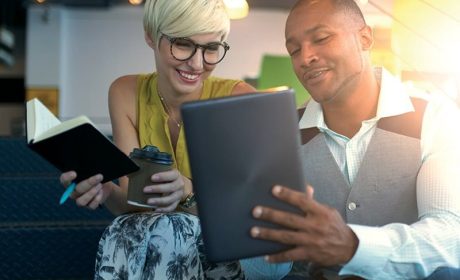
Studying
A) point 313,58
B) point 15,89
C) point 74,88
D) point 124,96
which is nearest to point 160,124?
point 124,96

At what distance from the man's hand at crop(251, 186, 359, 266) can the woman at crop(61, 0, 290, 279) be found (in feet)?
1.56

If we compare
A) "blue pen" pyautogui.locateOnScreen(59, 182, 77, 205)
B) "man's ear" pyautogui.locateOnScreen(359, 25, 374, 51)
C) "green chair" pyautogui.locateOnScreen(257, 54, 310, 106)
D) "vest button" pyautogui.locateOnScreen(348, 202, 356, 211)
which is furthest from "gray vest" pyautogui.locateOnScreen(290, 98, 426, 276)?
"green chair" pyautogui.locateOnScreen(257, 54, 310, 106)

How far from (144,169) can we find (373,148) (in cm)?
57

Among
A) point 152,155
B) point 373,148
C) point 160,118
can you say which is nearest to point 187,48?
point 160,118

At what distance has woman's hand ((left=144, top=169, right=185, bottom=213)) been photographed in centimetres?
180

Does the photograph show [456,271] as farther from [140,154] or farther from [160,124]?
[160,124]

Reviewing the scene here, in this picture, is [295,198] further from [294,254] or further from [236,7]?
[236,7]

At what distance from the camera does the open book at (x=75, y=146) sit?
163cm

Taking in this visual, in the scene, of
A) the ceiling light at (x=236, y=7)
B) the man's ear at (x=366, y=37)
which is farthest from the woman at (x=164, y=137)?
the ceiling light at (x=236, y=7)

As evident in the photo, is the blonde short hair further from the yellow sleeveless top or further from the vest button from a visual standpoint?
the vest button

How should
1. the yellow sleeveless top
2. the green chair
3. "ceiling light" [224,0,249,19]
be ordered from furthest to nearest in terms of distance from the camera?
1. the green chair
2. "ceiling light" [224,0,249,19]
3. the yellow sleeveless top

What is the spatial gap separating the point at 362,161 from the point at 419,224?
0.91ft

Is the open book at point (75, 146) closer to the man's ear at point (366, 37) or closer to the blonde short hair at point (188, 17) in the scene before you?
the blonde short hair at point (188, 17)

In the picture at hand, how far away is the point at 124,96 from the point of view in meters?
2.23
